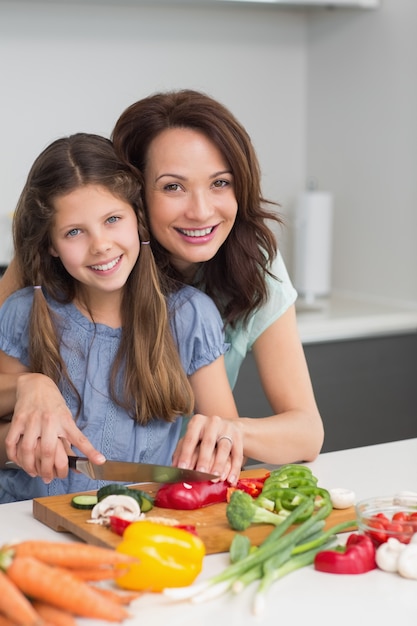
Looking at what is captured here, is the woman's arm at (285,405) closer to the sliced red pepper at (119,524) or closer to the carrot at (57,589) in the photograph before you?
the sliced red pepper at (119,524)

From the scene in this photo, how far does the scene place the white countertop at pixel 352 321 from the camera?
289 cm

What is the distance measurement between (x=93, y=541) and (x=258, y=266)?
835 mm

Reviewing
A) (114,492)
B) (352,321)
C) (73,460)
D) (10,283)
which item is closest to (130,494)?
(114,492)

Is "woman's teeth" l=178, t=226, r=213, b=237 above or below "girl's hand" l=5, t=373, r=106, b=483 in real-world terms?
above

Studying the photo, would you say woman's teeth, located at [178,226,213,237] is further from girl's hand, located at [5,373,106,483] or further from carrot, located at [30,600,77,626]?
carrot, located at [30,600,77,626]

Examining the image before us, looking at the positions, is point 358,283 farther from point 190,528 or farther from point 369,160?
point 190,528

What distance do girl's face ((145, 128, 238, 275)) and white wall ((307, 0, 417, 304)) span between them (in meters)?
1.40

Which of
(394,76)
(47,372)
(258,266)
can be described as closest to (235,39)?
(394,76)

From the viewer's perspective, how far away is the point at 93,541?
127cm

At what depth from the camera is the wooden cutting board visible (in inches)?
50.1

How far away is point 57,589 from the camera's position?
1.02 m

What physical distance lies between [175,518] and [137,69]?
2.14 m

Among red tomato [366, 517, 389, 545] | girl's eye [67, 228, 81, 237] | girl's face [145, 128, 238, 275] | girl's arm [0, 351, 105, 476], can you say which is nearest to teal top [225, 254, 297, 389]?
girl's face [145, 128, 238, 275]

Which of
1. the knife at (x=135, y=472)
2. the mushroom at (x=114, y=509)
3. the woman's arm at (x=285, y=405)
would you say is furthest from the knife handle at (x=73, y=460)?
the woman's arm at (x=285, y=405)
